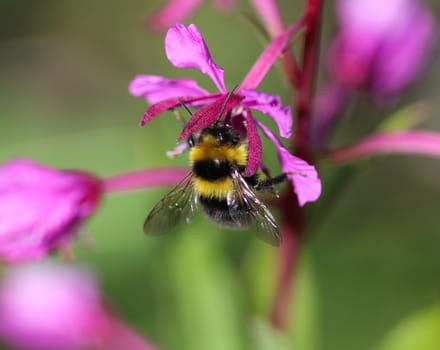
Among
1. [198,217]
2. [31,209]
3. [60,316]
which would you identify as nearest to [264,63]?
[31,209]

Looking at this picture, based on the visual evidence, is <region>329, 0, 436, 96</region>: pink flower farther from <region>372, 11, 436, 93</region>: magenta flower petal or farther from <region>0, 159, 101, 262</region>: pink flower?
<region>0, 159, 101, 262</region>: pink flower

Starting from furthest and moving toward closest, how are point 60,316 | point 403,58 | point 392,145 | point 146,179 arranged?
point 60,316
point 403,58
point 146,179
point 392,145

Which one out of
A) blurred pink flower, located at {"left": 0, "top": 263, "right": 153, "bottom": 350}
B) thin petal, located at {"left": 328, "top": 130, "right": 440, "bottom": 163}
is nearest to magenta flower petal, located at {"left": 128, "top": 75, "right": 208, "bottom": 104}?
thin petal, located at {"left": 328, "top": 130, "right": 440, "bottom": 163}

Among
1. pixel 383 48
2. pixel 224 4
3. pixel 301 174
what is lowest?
pixel 301 174

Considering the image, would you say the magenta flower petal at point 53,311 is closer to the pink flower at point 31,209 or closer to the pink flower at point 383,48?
the pink flower at point 31,209

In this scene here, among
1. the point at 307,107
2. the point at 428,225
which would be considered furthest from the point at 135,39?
the point at 307,107

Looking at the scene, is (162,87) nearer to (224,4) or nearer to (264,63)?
(264,63)

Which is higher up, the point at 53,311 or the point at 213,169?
the point at 53,311
